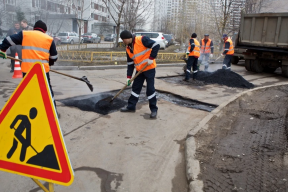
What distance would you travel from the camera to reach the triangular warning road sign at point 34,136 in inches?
72.6

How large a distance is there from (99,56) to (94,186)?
33.4ft

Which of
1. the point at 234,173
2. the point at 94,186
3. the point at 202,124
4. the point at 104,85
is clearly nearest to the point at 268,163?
the point at 234,173

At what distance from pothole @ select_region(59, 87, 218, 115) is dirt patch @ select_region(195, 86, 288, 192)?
677mm

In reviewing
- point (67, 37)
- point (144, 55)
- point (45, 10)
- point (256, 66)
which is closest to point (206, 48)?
point (256, 66)

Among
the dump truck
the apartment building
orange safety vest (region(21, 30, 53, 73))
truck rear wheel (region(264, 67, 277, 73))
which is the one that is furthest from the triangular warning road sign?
the apartment building

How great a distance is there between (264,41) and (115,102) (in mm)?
6950

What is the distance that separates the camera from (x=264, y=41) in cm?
972

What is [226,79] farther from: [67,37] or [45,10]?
[67,37]

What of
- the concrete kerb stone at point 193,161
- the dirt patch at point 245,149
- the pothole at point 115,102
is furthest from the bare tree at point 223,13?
the concrete kerb stone at point 193,161

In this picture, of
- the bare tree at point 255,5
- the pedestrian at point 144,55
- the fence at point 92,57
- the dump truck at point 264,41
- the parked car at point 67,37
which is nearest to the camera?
the pedestrian at point 144,55

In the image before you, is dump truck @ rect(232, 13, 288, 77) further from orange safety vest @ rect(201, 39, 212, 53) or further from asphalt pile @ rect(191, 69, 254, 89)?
asphalt pile @ rect(191, 69, 254, 89)

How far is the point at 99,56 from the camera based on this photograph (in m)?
12.3

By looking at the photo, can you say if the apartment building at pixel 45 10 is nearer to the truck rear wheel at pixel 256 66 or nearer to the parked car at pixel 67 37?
the parked car at pixel 67 37

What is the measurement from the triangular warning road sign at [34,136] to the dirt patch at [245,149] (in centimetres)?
146
